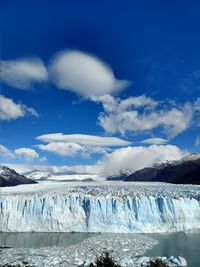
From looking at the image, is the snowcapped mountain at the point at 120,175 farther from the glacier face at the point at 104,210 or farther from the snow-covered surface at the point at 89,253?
the snow-covered surface at the point at 89,253

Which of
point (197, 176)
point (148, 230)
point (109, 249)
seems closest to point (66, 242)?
point (109, 249)

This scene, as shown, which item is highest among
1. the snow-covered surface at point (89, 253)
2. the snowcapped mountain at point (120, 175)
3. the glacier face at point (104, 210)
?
the snowcapped mountain at point (120, 175)

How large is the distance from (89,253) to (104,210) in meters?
6.80

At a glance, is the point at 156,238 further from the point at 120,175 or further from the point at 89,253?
the point at 120,175

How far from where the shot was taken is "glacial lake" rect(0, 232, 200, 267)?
17.2m

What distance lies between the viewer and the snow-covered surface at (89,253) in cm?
1538

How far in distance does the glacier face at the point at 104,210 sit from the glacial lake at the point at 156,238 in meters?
0.99

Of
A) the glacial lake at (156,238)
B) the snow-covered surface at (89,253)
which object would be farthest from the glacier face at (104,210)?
the snow-covered surface at (89,253)

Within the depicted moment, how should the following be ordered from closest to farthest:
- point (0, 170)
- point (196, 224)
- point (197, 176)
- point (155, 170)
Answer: point (196, 224), point (197, 176), point (0, 170), point (155, 170)

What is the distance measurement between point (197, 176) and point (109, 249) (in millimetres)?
49978

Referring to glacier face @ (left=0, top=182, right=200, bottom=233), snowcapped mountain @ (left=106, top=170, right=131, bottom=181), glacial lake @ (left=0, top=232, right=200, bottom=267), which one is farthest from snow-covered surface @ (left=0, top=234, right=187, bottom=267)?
snowcapped mountain @ (left=106, top=170, right=131, bottom=181)

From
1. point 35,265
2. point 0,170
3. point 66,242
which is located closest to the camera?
point 35,265

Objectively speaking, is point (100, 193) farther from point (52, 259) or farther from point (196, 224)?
point (52, 259)

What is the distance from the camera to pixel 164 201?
2345cm
